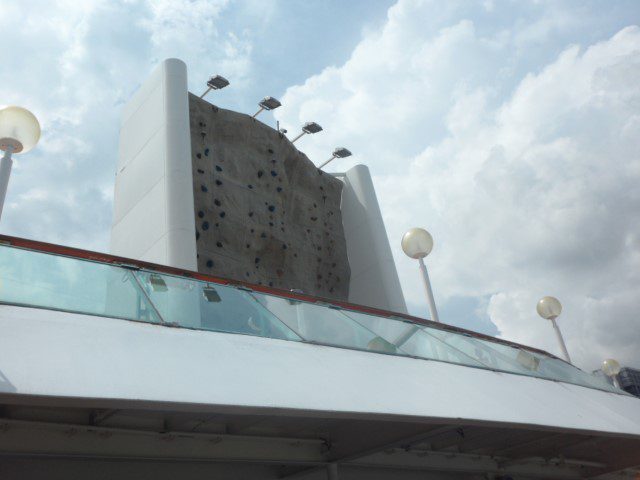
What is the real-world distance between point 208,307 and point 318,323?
41.0 inches

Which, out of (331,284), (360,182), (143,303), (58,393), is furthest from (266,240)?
(58,393)

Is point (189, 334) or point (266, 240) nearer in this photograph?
point (189, 334)

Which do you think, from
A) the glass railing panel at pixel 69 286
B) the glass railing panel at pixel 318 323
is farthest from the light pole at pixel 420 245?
the glass railing panel at pixel 69 286

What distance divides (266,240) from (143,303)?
443 inches

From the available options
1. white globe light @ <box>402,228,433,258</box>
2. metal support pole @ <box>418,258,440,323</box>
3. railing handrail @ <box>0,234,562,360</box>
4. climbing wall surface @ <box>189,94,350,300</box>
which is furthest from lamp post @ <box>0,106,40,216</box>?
climbing wall surface @ <box>189,94,350,300</box>

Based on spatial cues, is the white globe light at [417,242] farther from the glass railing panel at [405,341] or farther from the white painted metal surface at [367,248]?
the white painted metal surface at [367,248]

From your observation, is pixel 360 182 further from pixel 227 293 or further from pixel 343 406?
pixel 343 406

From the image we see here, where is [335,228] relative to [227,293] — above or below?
above

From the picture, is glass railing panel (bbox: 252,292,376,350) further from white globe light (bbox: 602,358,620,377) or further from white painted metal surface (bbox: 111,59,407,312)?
white globe light (bbox: 602,358,620,377)

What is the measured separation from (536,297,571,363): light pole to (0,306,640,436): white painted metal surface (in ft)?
27.4

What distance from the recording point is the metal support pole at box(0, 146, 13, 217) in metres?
5.62

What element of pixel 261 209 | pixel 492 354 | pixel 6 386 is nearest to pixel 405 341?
pixel 492 354

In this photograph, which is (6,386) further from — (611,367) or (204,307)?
(611,367)

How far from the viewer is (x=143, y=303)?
4.14 meters
